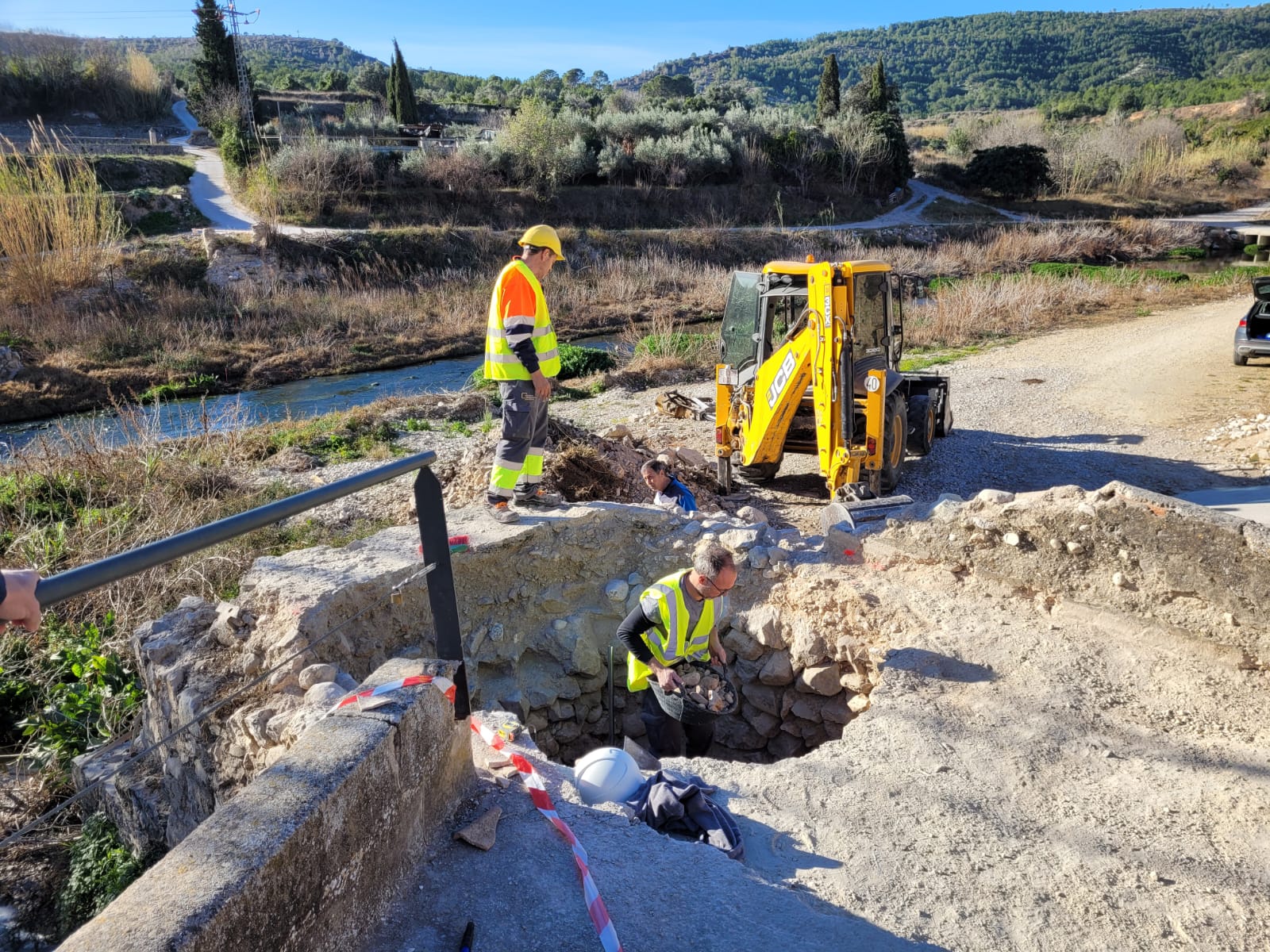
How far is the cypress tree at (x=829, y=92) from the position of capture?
4847 centimetres

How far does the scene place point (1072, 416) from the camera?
40.6 ft

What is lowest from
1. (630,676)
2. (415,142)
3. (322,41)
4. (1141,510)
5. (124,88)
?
(630,676)

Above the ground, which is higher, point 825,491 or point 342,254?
point 342,254

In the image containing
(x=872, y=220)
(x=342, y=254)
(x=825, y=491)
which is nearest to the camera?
(x=825, y=491)

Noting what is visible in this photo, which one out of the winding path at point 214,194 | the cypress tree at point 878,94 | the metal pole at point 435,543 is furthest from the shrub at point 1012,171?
the metal pole at point 435,543

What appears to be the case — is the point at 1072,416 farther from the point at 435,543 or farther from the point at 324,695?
the point at 435,543

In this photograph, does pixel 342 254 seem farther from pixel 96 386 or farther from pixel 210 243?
pixel 96 386

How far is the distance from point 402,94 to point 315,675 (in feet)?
154

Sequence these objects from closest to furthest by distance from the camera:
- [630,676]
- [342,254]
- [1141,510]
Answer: [630,676], [1141,510], [342,254]

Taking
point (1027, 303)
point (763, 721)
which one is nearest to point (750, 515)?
point (763, 721)

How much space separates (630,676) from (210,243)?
23.2 meters

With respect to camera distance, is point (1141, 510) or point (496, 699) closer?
point (1141, 510)

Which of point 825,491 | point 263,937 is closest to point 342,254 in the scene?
point 825,491

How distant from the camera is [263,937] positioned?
204cm
